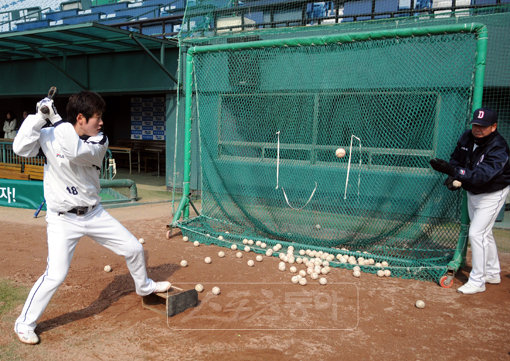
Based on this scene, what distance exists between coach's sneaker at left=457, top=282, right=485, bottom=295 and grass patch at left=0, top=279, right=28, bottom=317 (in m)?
4.95

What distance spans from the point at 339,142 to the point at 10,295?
5.15 m

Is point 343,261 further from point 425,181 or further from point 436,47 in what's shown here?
point 436,47

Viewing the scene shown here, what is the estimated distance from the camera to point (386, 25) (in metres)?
7.51

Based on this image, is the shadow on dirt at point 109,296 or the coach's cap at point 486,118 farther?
the coach's cap at point 486,118

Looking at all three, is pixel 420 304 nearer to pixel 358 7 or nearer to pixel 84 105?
pixel 84 105

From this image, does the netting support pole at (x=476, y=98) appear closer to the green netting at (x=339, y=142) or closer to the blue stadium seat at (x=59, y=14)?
the green netting at (x=339, y=142)

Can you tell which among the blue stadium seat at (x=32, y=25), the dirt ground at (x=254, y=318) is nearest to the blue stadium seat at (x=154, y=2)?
the blue stadium seat at (x=32, y=25)

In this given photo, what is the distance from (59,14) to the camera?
20203mm

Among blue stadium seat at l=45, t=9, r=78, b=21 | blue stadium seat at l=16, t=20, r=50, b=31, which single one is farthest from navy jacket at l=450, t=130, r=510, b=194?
blue stadium seat at l=16, t=20, r=50, b=31

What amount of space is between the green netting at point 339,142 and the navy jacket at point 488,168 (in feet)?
2.33

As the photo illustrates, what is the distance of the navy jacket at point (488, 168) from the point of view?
4.66m

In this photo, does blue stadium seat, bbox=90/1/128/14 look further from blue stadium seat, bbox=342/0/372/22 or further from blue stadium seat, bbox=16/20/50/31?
blue stadium seat, bbox=342/0/372/22

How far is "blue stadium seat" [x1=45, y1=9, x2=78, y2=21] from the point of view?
64.2ft

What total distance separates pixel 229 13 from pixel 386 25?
3453mm
